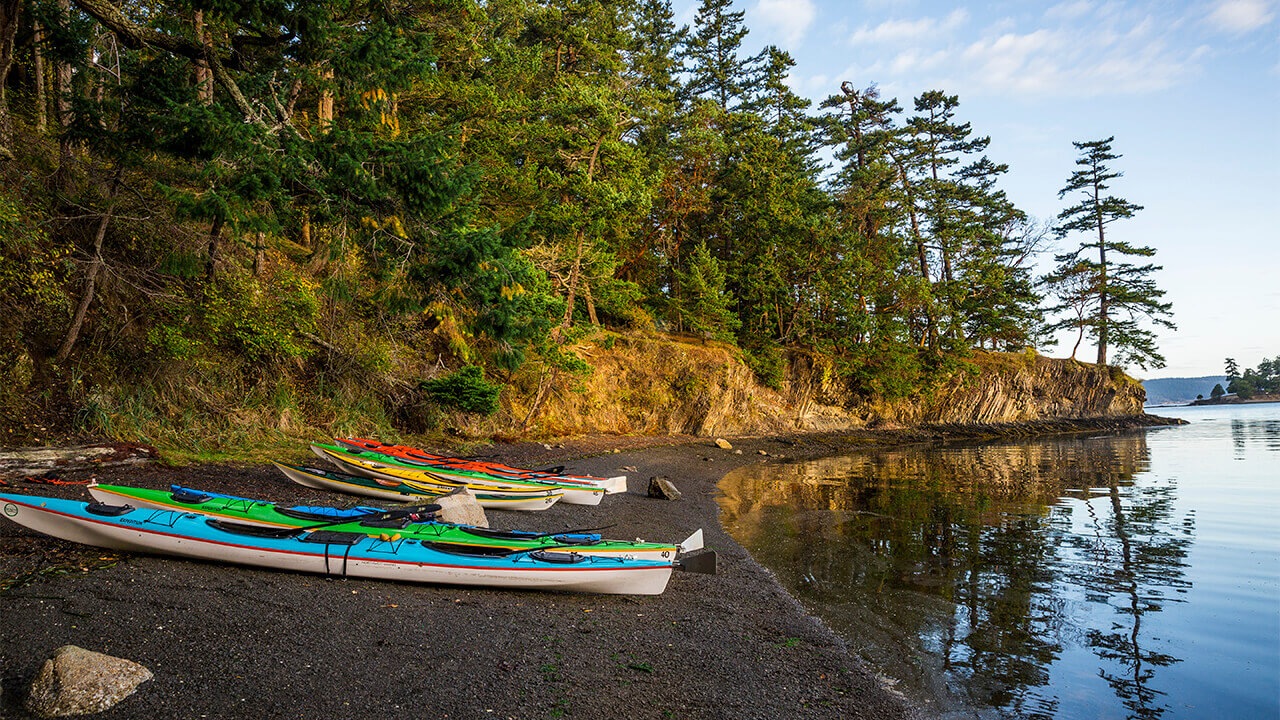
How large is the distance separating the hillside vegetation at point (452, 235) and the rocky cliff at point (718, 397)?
17 centimetres

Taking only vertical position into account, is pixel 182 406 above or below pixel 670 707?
above

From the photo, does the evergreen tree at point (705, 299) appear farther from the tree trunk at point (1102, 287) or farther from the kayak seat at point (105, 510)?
the tree trunk at point (1102, 287)

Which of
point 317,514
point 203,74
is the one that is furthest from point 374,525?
point 203,74

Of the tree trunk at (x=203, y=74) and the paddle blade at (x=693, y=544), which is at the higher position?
→ the tree trunk at (x=203, y=74)

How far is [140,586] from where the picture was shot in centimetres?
499

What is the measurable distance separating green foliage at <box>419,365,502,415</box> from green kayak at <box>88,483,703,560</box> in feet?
30.5

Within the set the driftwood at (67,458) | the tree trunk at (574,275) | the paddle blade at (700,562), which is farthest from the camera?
the tree trunk at (574,275)

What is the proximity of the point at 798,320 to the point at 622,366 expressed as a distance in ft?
39.0

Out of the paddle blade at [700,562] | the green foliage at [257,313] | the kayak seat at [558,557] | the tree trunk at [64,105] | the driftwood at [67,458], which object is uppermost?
the tree trunk at [64,105]

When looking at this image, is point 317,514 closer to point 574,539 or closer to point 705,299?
point 574,539

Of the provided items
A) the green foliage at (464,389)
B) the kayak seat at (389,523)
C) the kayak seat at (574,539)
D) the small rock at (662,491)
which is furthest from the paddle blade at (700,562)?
the green foliage at (464,389)

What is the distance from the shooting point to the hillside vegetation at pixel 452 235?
768cm

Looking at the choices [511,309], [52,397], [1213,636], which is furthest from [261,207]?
[1213,636]

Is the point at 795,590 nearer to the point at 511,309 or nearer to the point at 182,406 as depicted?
the point at 511,309
